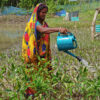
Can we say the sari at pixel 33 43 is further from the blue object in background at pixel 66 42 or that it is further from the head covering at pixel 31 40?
the blue object in background at pixel 66 42

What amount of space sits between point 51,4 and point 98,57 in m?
21.1

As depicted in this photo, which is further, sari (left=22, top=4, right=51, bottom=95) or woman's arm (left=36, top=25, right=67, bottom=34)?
sari (left=22, top=4, right=51, bottom=95)

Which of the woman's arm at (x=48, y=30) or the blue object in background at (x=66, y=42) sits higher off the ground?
the woman's arm at (x=48, y=30)

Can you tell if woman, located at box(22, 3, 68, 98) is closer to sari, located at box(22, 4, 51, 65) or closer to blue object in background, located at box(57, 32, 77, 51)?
sari, located at box(22, 4, 51, 65)

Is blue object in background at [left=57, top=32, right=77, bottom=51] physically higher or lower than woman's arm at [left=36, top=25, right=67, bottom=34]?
lower

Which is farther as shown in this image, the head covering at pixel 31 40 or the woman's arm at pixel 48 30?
the head covering at pixel 31 40

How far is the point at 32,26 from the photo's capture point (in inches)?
97.7

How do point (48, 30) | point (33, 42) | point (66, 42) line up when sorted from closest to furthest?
point (48, 30) → point (66, 42) → point (33, 42)

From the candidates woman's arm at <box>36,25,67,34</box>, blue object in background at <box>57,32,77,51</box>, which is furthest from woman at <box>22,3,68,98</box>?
blue object in background at <box>57,32,77,51</box>

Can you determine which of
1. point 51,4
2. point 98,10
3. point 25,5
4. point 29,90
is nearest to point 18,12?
point 25,5

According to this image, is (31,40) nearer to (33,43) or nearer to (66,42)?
(33,43)

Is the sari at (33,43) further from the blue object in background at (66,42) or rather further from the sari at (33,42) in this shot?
the blue object in background at (66,42)

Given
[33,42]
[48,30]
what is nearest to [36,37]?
[33,42]

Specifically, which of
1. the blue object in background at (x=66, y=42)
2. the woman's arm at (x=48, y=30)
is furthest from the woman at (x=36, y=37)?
the blue object in background at (x=66, y=42)
